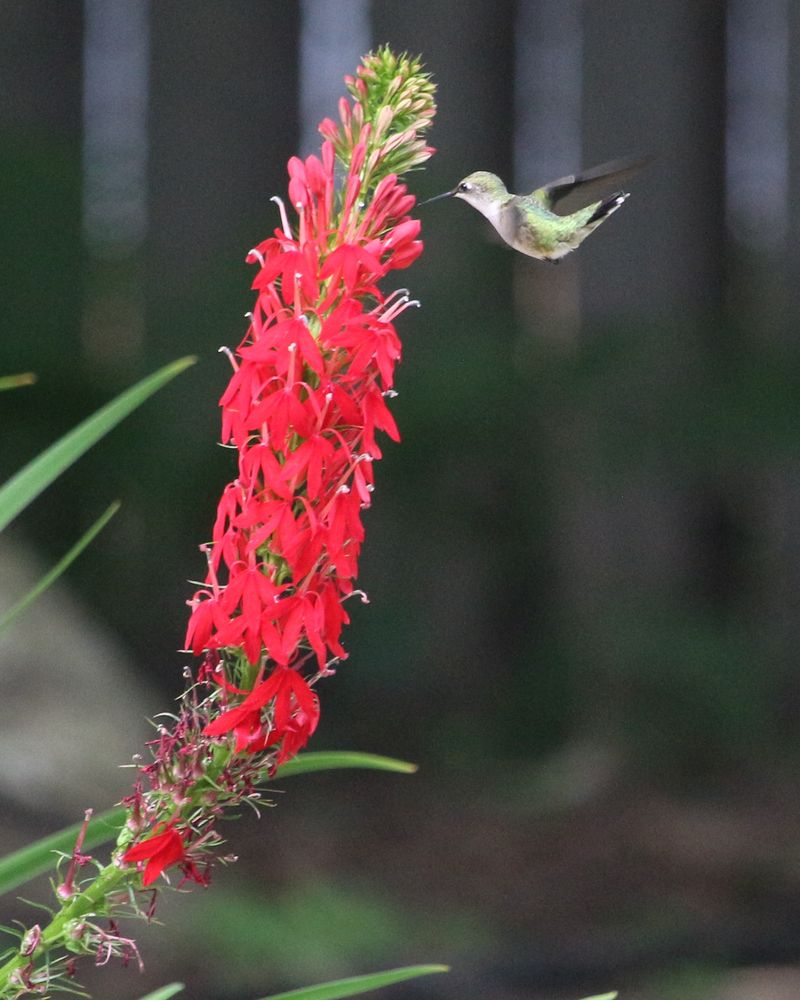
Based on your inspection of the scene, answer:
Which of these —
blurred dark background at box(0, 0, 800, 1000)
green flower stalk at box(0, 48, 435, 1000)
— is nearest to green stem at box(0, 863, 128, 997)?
green flower stalk at box(0, 48, 435, 1000)

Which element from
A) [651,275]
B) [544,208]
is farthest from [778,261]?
[544,208]

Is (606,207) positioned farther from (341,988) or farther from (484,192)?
(341,988)

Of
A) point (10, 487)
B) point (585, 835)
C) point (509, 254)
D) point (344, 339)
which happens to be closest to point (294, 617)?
point (344, 339)

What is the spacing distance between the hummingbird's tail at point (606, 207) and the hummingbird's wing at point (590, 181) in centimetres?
1

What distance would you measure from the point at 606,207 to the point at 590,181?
29 millimetres

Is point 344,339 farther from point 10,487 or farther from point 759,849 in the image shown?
point 759,849

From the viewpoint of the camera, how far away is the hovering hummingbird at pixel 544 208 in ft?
2.32

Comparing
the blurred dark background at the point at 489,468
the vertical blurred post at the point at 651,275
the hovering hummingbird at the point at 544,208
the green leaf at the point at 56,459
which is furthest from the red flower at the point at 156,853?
the vertical blurred post at the point at 651,275

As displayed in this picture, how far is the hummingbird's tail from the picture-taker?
0.72 m

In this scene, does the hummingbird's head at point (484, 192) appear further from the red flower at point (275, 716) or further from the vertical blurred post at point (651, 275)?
the vertical blurred post at point (651, 275)

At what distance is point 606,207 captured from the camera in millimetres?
752

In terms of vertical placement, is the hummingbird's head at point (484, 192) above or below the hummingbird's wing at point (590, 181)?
below

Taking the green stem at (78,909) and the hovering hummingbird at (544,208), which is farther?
the hovering hummingbird at (544,208)

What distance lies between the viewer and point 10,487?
702 millimetres
